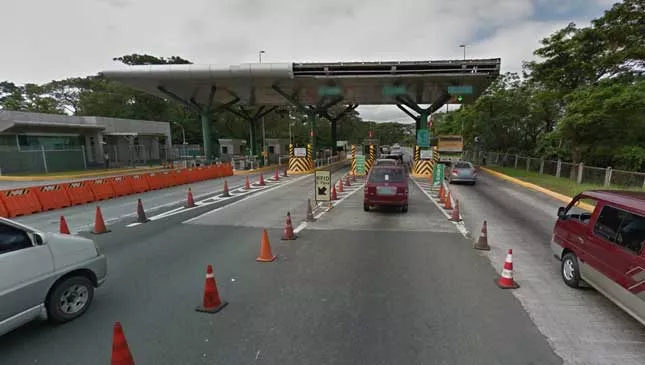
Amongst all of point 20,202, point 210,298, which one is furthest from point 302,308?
point 20,202

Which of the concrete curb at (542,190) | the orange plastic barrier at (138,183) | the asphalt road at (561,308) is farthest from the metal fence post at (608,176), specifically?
the orange plastic barrier at (138,183)

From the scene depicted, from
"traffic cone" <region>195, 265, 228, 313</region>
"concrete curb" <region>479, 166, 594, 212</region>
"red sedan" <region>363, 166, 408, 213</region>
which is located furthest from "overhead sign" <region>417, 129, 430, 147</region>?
"traffic cone" <region>195, 265, 228, 313</region>

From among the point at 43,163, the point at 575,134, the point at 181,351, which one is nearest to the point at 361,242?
the point at 181,351

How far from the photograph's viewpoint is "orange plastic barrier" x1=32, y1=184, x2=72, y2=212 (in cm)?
1165

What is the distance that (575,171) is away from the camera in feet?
61.4

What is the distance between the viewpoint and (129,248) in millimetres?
7184

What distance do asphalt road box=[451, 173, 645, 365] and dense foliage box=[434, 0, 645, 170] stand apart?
482 inches

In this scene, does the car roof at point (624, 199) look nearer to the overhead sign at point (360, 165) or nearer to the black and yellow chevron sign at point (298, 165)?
the overhead sign at point (360, 165)

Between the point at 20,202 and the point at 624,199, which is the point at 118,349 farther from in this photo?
the point at 20,202

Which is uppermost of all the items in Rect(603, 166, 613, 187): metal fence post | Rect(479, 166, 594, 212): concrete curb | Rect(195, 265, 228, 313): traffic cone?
Rect(603, 166, 613, 187): metal fence post

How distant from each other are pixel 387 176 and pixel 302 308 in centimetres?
697

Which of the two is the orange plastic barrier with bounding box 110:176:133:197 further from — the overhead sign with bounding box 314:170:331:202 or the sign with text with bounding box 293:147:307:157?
the sign with text with bounding box 293:147:307:157

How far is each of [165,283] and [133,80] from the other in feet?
81.3

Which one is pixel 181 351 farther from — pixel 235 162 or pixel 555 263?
pixel 235 162
